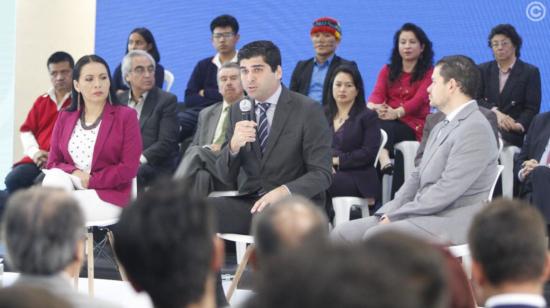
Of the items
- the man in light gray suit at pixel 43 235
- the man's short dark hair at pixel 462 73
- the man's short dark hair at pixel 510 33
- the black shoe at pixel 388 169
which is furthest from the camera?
the man's short dark hair at pixel 510 33

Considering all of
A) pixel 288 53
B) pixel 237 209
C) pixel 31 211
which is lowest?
pixel 237 209

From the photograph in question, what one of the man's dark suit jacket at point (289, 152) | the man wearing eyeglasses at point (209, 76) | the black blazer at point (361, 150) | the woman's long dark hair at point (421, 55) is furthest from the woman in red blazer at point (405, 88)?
the man's dark suit jacket at point (289, 152)

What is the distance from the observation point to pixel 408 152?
21.6 ft

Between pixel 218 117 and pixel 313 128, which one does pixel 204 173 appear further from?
pixel 218 117

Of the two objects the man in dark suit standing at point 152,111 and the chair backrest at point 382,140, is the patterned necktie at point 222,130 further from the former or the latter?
the chair backrest at point 382,140

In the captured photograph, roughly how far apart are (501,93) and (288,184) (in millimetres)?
2514

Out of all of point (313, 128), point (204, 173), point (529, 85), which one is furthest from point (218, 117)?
point (529, 85)

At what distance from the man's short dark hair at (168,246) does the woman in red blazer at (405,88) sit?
4.80 meters

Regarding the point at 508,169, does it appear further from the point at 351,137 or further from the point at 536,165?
the point at 351,137

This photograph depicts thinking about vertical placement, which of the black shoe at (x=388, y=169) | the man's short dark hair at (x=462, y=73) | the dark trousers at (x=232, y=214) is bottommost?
the dark trousers at (x=232, y=214)

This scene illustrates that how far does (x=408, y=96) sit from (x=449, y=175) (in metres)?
2.31

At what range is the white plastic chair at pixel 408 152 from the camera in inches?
259

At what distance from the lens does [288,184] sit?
5094mm

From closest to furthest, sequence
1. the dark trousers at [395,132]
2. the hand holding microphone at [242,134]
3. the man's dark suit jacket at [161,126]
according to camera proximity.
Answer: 1. the hand holding microphone at [242,134]
2. the dark trousers at [395,132]
3. the man's dark suit jacket at [161,126]
